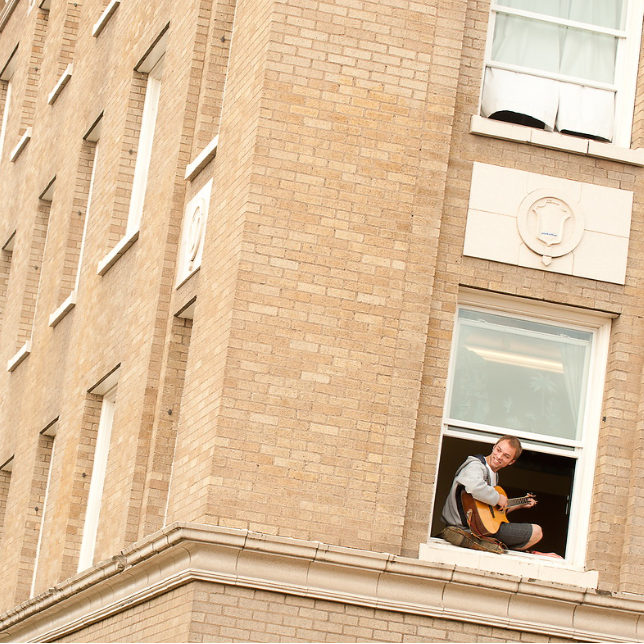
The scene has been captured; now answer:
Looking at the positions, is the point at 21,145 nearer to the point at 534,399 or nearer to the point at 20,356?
the point at 20,356

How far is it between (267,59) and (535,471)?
437 centimetres

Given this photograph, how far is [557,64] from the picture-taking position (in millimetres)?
14531

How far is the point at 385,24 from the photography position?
13562 millimetres

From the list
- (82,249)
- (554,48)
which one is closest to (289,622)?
(554,48)

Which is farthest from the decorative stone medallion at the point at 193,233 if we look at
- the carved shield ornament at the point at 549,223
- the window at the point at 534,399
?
the carved shield ornament at the point at 549,223

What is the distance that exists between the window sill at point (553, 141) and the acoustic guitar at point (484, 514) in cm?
314

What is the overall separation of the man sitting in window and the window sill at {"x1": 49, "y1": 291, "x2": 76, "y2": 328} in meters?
7.76

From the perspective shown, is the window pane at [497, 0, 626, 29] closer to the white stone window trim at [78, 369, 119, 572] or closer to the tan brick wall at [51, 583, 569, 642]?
the tan brick wall at [51, 583, 569, 642]

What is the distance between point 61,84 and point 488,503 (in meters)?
12.7

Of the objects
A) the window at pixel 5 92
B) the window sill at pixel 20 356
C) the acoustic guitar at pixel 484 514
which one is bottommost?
the acoustic guitar at pixel 484 514

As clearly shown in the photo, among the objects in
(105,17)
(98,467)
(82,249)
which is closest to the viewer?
(98,467)

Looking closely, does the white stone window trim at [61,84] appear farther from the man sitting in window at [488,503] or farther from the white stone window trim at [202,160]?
the man sitting in window at [488,503]

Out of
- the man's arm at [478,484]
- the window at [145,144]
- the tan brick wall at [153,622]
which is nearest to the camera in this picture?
the tan brick wall at [153,622]

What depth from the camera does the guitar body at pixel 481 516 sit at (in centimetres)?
1315
